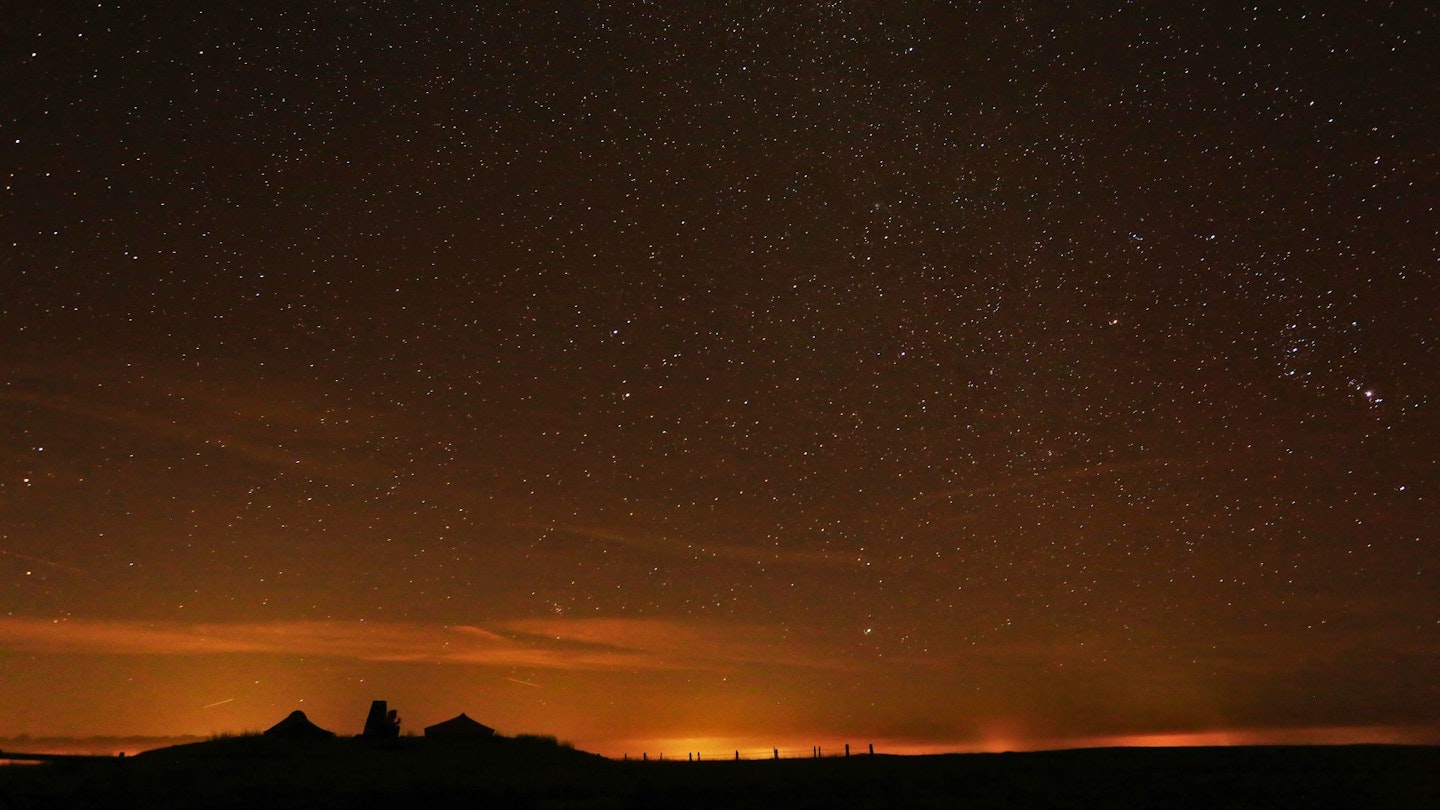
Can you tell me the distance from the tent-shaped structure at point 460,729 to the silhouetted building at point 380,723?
56.3 inches

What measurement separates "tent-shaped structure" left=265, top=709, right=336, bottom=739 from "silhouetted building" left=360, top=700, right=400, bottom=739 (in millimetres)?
1085

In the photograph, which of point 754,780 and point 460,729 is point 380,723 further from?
point 754,780

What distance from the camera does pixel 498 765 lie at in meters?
23.0

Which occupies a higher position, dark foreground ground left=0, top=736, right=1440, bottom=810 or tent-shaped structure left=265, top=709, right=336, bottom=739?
tent-shaped structure left=265, top=709, right=336, bottom=739

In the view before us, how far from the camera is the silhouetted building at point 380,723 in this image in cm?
2669

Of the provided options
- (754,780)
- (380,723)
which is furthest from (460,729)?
(754,780)

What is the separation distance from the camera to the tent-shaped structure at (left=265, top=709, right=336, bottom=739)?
88.4ft

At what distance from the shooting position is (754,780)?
1920cm

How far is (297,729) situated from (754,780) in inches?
556

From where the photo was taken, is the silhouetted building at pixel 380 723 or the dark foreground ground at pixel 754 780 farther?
the silhouetted building at pixel 380 723

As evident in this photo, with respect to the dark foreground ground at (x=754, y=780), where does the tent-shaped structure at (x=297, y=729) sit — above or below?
above

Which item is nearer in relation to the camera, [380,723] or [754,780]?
[754,780]

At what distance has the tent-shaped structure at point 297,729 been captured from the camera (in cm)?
2694

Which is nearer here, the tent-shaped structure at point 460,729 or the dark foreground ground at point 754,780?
the dark foreground ground at point 754,780
